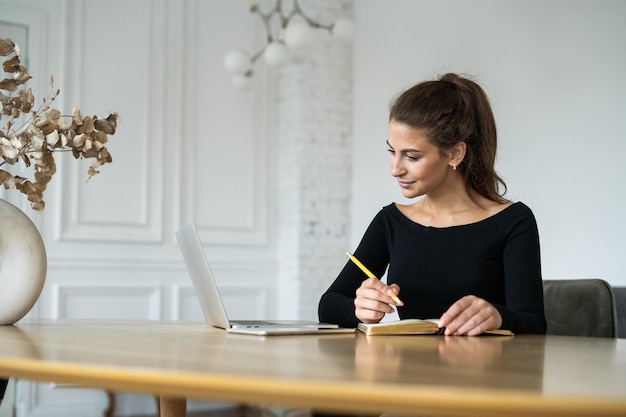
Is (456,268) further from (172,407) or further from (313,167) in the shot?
(313,167)

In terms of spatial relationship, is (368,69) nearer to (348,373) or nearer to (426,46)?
(426,46)

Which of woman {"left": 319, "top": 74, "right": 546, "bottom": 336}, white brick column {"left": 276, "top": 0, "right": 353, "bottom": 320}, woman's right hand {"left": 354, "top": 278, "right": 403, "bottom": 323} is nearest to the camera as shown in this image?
woman's right hand {"left": 354, "top": 278, "right": 403, "bottom": 323}

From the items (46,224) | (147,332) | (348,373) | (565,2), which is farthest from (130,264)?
(348,373)

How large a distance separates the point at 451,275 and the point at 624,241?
1.73 m

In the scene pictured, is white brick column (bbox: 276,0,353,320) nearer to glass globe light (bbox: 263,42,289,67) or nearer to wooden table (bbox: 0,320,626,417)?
glass globe light (bbox: 263,42,289,67)

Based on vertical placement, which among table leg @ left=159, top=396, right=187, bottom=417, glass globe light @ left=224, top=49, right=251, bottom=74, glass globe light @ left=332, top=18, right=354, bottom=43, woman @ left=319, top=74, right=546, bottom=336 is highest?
glass globe light @ left=332, top=18, right=354, bottom=43

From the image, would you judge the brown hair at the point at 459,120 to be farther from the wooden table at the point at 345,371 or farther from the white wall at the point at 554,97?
the white wall at the point at 554,97

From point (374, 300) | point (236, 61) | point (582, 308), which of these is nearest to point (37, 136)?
point (374, 300)

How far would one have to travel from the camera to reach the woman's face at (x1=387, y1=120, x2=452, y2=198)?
81.2 inches

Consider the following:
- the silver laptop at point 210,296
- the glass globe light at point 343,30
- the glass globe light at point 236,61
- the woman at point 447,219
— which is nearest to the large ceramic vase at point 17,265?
the silver laptop at point 210,296

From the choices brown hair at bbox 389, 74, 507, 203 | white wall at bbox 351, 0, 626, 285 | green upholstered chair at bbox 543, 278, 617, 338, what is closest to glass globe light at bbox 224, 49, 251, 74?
white wall at bbox 351, 0, 626, 285

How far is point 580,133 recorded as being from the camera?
146 inches

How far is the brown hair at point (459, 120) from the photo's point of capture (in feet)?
6.79

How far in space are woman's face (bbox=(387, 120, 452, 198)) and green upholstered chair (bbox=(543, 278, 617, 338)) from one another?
0.53 metres
